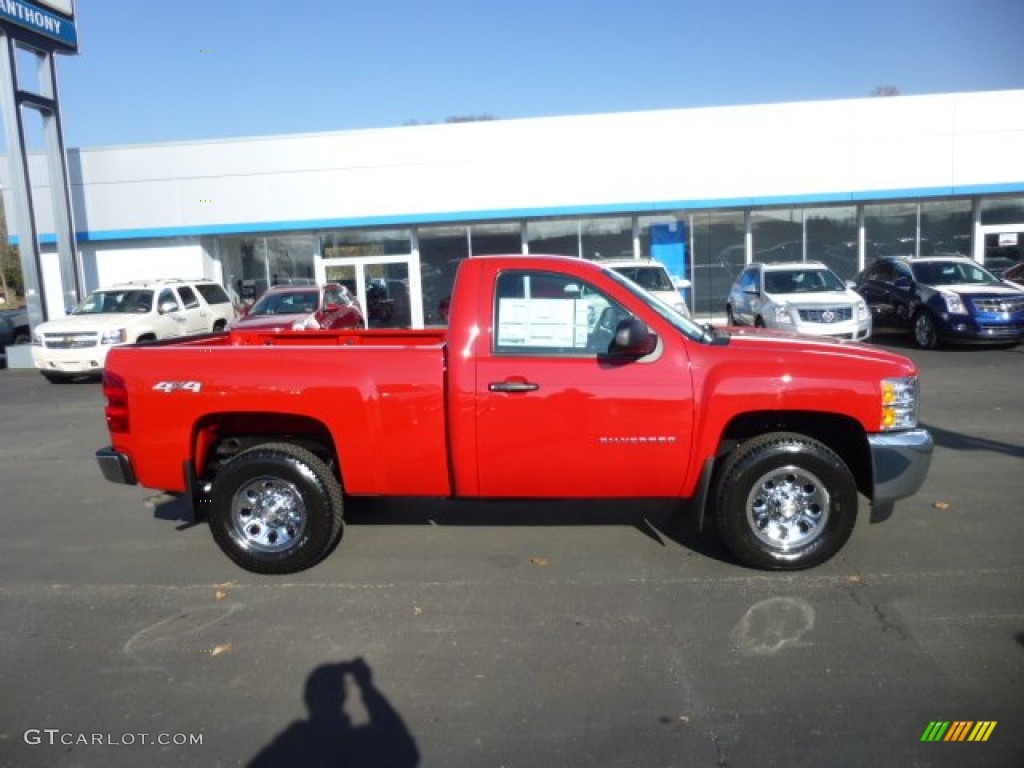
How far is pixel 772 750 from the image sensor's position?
3139 millimetres

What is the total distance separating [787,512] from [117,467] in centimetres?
418

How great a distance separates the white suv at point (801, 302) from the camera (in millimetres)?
14297

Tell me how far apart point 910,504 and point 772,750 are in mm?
3660

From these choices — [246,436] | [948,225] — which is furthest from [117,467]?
[948,225]

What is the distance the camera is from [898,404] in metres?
4.74

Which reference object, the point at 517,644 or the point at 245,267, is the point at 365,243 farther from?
the point at 517,644

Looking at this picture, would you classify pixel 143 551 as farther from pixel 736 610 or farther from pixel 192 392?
pixel 736 610

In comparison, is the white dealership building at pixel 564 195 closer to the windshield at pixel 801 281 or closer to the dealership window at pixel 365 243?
the dealership window at pixel 365 243

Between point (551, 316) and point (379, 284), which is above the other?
point (379, 284)

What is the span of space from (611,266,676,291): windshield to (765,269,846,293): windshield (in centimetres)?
198

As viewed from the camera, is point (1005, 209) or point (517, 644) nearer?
point (517, 644)

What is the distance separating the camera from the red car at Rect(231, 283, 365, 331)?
47.5ft

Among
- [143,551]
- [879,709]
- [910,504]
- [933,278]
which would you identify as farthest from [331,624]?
[933,278]

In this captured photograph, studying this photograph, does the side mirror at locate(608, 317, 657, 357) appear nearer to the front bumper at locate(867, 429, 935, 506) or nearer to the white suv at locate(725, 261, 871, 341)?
the front bumper at locate(867, 429, 935, 506)
